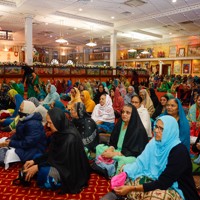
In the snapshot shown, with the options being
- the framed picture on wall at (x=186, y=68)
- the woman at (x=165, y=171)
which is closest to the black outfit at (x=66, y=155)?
the woman at (x=165, y=171)

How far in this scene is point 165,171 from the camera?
65.6 inches

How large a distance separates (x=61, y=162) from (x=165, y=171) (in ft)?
3.46

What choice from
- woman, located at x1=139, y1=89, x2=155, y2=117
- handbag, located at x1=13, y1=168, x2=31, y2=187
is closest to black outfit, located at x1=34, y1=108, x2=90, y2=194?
handbag, located at x1=13, y1=168, x2=31, y2=187

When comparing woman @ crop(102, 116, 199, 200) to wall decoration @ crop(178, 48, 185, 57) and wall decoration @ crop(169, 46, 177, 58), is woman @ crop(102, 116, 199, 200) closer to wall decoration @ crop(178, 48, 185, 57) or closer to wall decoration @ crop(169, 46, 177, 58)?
wall decoration @ crop(178, 48, 185, 57)

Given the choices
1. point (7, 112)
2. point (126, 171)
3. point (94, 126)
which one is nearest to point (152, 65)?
point (7, 112)

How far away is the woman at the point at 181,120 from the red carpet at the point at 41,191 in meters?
1.03

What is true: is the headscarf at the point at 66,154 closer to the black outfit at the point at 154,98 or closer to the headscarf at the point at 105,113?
the headscarf at the point at 105,113

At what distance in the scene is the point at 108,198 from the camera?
205 cm

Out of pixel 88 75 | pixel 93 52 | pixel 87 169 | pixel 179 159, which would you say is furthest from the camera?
pixel 93 52

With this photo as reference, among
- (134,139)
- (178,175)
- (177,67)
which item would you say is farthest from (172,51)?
(178,175)

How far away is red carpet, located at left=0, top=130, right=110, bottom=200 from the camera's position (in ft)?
7.55

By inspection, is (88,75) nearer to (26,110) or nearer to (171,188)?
(26,110)

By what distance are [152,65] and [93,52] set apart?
6.30 m

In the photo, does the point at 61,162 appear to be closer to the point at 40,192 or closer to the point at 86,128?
the point at 40,192
